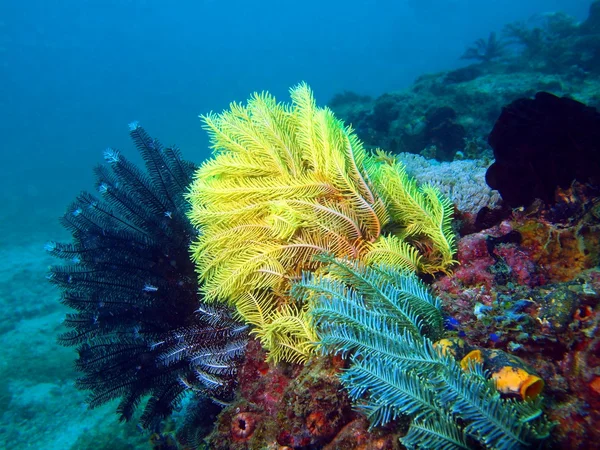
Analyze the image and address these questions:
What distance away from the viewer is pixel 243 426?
124 inches

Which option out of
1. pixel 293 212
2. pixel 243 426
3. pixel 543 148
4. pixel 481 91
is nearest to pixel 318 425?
pixel 243 426

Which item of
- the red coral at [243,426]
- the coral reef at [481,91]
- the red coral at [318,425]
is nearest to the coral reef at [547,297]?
the red coral at [318,425]

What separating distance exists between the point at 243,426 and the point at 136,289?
238 centimetres

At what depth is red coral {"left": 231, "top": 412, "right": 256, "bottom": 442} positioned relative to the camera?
3.10 m

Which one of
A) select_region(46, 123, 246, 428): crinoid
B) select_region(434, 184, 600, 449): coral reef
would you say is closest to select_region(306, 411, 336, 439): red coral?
select_region(434, 184, 600, 449): coral reef

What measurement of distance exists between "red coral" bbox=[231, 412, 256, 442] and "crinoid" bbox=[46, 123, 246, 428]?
1.38 m

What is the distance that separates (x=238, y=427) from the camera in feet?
10.3

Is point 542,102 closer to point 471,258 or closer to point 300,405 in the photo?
point 471,258

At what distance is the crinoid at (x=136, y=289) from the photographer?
4.66 metres

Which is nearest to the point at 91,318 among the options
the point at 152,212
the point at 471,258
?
the point at 152,212

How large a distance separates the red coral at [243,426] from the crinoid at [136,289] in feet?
4.54

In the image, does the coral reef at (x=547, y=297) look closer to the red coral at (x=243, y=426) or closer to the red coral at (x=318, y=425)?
the red coral at (x=318, y=425)

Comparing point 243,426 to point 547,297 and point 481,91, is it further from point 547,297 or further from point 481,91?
point 481,91

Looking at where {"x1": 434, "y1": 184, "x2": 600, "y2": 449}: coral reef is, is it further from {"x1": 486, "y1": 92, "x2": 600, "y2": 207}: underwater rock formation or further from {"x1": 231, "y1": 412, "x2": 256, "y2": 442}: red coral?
{"x1": 231, "y1": 412, "x2": 256, "y2": 442}: red coral
